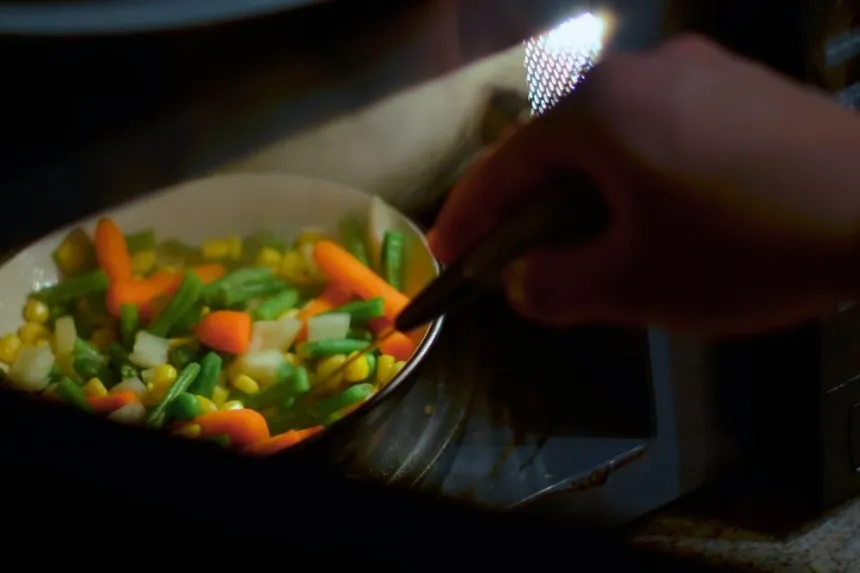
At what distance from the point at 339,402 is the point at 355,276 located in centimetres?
9

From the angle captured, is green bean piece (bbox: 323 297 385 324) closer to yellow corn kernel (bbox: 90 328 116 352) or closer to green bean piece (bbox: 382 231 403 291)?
green bean piece (bbox: 382 231 403 291)

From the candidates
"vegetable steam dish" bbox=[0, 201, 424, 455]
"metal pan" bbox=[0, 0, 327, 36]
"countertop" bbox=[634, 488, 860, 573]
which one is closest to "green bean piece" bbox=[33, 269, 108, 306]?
"vegetable steam dish" bbox=[0, 201, 424, 455]

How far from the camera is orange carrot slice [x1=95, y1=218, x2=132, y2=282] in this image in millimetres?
529

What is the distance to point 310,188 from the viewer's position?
0.60 meters

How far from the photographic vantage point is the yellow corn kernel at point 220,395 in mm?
527

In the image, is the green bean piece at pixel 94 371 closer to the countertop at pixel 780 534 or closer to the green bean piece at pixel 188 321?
the green bean piece at pixel 188 321

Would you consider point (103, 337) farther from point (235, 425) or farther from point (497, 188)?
point (497, 188)

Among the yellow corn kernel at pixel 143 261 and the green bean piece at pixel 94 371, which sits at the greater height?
the yellow corn kernel at pixel 143 261

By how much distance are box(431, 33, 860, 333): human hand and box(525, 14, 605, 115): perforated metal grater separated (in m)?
0.11

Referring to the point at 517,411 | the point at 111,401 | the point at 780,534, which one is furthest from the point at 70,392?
the point at 780,534

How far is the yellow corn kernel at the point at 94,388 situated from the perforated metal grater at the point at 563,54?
0.27m

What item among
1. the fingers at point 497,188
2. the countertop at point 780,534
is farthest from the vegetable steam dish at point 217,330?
the countertop at point 780,534

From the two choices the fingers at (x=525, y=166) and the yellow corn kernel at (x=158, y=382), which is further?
the yellow corn kernel at (x=158, y=382)

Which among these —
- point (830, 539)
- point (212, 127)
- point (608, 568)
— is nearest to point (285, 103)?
point (212, 127)
